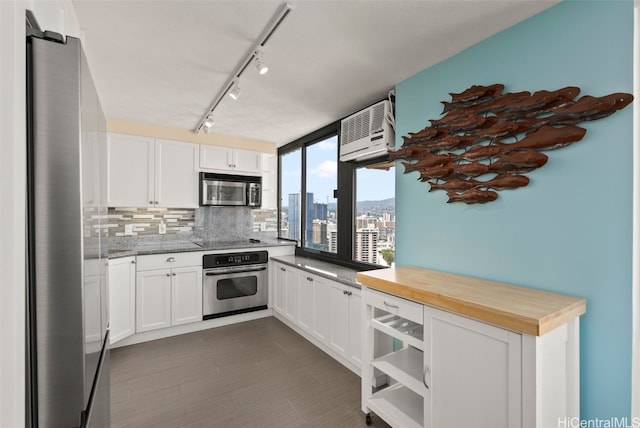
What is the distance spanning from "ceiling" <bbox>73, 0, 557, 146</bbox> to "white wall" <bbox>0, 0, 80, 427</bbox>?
49.9 inches

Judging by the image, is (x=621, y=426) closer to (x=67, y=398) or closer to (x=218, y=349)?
(x=67, y=398)

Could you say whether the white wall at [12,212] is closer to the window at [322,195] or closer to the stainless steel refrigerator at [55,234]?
the stainless steel refrigerator at [55,234]

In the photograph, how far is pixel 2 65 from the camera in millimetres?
554

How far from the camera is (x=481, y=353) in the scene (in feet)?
4.84

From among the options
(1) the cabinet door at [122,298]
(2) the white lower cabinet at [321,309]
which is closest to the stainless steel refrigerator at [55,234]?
(2) the white lower cabinet at [321,309]

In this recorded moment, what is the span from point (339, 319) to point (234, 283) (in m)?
1.61

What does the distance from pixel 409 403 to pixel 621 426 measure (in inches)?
40.9

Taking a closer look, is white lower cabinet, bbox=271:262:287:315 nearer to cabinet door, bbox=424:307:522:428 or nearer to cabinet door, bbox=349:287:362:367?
cabinet door, bbox=349:287:362:367

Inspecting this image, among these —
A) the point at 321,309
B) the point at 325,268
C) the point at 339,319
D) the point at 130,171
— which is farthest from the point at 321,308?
the point at 130,171

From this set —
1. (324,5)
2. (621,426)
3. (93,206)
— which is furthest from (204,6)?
(621,426)

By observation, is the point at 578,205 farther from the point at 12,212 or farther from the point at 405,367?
the point at 12,212

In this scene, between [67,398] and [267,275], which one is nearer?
[67,398]

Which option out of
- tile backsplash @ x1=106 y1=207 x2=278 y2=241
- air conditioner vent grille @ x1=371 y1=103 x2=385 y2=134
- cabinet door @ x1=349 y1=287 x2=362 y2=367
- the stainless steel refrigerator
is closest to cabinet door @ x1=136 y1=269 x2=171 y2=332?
tile backsplash @ x1=106 y1=207 x2=278 y2=241

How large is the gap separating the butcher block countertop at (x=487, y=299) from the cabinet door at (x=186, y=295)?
7.56ft
